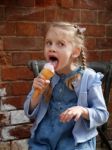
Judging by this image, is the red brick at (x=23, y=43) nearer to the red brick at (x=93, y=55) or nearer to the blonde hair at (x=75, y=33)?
the red brick at (x=93, y=55)

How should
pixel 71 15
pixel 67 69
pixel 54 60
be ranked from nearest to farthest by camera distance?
pixel 54 60
pixel 67 69
pixel 71 15

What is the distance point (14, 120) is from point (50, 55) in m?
1.09

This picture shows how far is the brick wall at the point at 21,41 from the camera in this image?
9.28ft

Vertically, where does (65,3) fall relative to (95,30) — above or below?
above

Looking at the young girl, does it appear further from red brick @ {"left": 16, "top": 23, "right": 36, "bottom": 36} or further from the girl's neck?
red brick @ {"left": 16, "top": 23, "right": 36, "bottom": 36}

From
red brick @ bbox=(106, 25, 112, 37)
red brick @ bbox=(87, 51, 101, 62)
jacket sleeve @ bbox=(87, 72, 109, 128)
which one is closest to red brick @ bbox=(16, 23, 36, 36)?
red brick @ bbox=(87, 51, 101, 62)

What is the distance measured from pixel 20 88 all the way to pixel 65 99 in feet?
3.02

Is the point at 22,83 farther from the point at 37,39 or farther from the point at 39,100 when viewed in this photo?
the point at 39,100

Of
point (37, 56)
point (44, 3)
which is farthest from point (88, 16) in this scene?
point (37, 56)

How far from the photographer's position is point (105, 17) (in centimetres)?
315

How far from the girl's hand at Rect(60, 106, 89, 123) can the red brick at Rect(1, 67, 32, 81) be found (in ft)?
3.41

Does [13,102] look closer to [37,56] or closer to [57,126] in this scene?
[37,56]

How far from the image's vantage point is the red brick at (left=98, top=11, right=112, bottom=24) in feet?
10.3

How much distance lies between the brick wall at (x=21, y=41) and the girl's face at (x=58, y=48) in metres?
0.85
